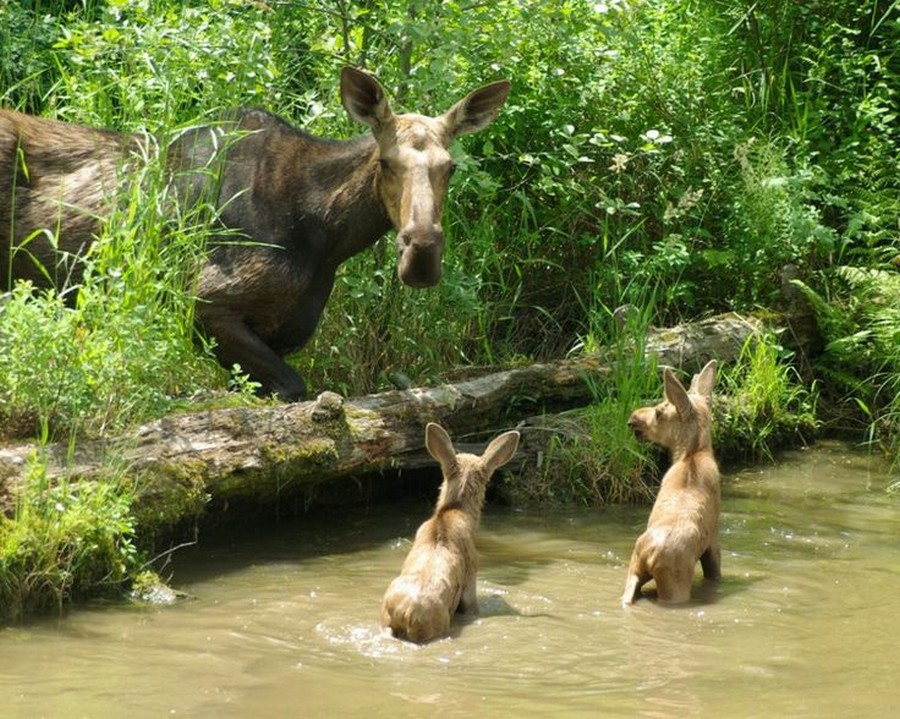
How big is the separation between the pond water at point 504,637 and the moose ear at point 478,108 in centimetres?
231

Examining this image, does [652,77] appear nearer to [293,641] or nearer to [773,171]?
[773,171]

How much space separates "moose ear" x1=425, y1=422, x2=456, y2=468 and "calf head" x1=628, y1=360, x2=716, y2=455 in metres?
1.28

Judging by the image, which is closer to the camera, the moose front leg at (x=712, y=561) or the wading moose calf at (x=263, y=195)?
the moose front leg at (x=712, y=561)

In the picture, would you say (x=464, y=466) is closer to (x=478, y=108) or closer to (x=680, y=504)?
(x=680, y=504)

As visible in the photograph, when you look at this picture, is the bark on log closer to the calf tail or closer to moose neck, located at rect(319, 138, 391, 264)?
moose neck, located at rect(319, 138, 391, 264)

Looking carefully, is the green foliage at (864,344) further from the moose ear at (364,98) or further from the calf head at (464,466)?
the calf head at (464,466)

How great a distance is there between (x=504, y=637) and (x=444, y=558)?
43 cm

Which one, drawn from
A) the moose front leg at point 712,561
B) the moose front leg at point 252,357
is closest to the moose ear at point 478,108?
the moose front leg at point 252,357

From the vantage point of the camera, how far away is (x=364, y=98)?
29.1 feet

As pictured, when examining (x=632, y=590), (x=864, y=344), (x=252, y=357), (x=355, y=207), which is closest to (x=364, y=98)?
(x=355, y=207)

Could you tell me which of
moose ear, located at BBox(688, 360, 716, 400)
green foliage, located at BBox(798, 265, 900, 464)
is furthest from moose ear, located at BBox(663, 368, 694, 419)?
green foliage, located at BBox(798, 265, 900, 464)

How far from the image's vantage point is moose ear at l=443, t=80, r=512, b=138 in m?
9.07

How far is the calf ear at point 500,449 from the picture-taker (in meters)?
7.52

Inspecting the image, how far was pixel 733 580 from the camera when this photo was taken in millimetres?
7793
